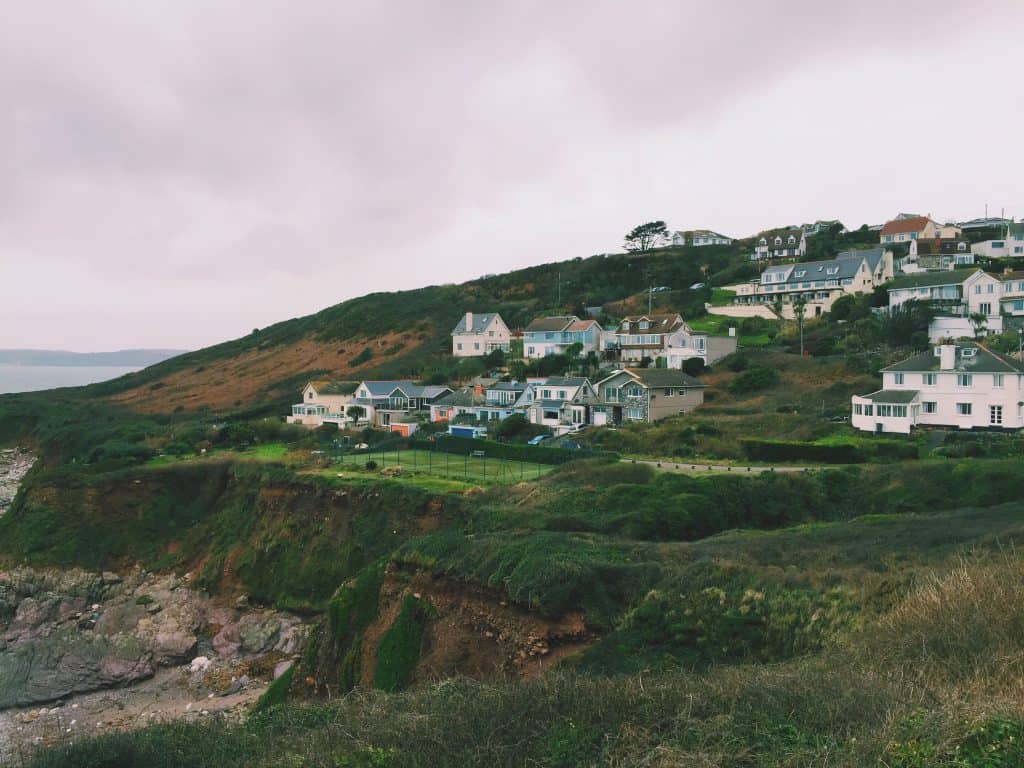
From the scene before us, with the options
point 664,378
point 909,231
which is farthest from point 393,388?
point 909,231

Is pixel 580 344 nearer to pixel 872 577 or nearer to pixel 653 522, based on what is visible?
pixel 653 522

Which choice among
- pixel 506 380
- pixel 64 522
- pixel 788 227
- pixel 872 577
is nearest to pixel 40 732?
pixel 64 522

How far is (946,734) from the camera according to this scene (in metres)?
8.28

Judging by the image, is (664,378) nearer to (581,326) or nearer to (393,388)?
(581,326)

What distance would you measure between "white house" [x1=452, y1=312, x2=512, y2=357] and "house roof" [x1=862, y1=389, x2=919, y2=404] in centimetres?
4063

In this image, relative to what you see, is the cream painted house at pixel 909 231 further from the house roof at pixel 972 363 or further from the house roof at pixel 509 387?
the house roof at pixel 509 387

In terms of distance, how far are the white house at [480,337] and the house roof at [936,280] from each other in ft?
118

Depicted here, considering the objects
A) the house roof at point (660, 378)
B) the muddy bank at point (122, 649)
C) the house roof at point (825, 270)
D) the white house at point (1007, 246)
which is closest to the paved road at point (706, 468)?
the house roof at point (660, 378)

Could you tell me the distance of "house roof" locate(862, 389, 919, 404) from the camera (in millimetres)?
38969

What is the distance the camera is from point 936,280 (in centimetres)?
6200

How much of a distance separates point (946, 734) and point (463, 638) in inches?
505

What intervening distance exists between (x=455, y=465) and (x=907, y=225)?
69.5 meters

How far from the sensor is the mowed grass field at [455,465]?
123 ft

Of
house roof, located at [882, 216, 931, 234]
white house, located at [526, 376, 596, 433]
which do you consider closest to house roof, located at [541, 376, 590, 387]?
white house, located at [526, 376, 596, 433]
